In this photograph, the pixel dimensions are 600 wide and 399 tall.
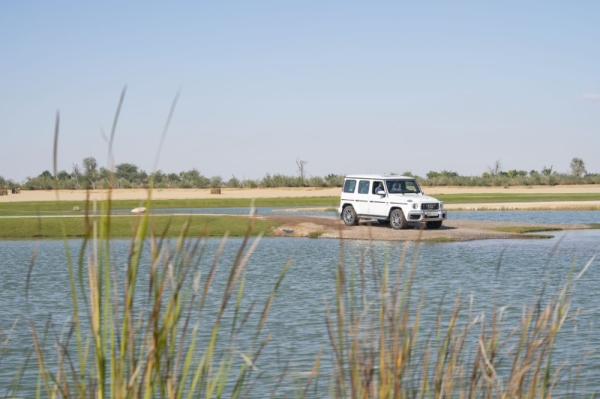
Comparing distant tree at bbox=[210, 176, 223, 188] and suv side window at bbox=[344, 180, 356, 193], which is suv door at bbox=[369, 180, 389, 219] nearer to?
suv side window at bbox=[344, 180, 356, 193]

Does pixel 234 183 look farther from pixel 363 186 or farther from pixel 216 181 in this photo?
pixel 363 186

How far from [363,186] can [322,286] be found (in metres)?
14.9

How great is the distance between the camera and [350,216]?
34438 millimetres

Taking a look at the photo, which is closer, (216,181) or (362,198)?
(362,198)

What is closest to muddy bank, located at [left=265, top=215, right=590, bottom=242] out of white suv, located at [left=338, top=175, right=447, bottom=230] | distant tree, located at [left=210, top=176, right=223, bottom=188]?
white suv, located at [left=338, top=175, right=447, bottom=230]

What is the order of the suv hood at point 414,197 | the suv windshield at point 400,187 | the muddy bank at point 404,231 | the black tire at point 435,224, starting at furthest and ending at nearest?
the black tire at point 435,224
the suv windshield at point 400,187
the suv hood at point 414,197
the muddy bank at point 404,231

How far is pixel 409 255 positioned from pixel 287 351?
49.9ft

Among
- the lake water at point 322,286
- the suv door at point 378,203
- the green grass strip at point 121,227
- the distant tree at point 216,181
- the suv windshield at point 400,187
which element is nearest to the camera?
the lake water at point 322,286

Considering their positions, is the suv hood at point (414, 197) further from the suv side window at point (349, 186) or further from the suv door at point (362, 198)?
the suv side window at point (349, 186)

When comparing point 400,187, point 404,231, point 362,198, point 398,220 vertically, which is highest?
point 400,187

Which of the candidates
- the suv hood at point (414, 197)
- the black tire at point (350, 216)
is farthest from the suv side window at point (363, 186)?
the suv hood at point (414, 197)

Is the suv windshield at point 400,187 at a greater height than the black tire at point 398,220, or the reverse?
the suv windshield at point 400,187

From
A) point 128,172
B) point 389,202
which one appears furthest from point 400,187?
point 128,172

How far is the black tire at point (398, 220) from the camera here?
3223cm
